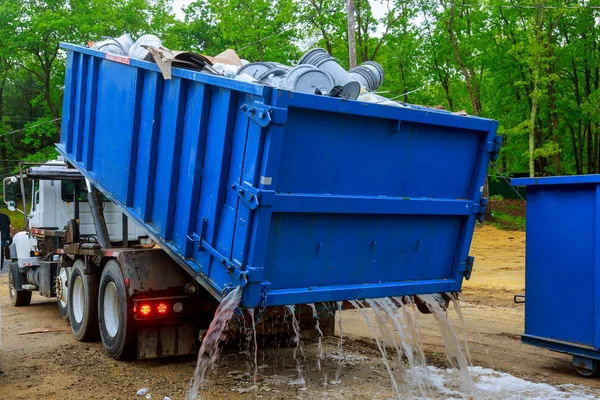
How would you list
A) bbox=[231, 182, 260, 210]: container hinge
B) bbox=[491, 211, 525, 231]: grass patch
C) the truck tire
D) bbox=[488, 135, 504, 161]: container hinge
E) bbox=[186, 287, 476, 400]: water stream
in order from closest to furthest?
bbox=[231, 182, 260, 210]: container hinge < bbox=[186, 287, 476, 400]: water stream < bbox=[488, 135, 504, 161]: container hinge < the truck tire < bbox=[491, 211, 525, 231]: grass patch

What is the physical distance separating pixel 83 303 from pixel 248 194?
3810 millimetres

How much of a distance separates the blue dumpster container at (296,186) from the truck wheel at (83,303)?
1.51 metres

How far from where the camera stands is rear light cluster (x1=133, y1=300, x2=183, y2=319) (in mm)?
6406

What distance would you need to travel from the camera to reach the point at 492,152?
6352mm

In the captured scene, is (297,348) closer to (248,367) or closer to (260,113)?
(248,367)

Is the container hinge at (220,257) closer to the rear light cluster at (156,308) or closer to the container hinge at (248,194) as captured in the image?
the container hinge at (248,194)

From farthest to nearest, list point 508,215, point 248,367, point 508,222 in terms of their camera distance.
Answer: point 508,215 → point 508,222 → point 248,367

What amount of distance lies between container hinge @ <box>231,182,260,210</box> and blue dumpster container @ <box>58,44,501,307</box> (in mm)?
10

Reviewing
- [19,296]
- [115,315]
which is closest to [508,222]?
[19,296]

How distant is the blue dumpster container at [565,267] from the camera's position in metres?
6.41

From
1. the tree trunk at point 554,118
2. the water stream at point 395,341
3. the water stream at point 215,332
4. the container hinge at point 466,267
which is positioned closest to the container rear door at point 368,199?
the container hinge at point 466,267

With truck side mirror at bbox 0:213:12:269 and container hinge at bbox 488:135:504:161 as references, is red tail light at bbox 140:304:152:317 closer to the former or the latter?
truck side mirror at bbox 0:213:12:269

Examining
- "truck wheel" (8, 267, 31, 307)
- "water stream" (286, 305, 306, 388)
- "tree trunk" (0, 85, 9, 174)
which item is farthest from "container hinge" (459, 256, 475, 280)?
"tree trunk" (0, 85, 9, 174)

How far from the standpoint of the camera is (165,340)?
21.9 feet
